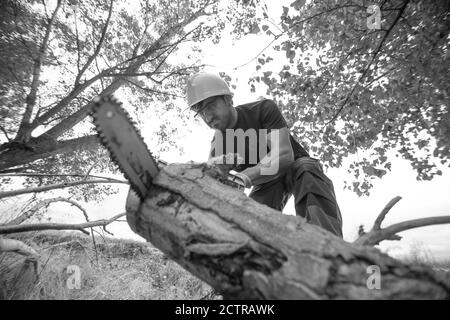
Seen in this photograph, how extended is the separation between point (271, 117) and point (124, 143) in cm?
175

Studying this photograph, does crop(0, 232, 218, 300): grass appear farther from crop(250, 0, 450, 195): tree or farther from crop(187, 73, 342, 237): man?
crop(250, 0, 450, 195): tree

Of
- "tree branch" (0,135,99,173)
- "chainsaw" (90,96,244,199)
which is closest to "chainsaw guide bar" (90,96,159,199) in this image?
"chainsaw" (90,96,244,199)

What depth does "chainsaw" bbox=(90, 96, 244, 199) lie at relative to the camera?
3.18ft

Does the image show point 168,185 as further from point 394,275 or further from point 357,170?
point 357,170

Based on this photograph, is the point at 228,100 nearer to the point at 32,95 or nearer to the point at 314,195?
the point at 314,195

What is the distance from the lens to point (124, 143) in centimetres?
105

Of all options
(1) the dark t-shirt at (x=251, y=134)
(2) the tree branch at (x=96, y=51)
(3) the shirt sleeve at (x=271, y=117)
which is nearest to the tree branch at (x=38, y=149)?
(2) the tree branch at (x=96, y=51)

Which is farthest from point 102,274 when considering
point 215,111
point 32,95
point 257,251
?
point 32,95

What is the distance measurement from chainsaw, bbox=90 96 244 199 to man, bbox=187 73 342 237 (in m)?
1.08

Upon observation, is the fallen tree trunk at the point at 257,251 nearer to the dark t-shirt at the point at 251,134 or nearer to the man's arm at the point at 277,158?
the man's arm at the point at 277,158

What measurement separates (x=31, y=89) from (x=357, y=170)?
23.0 ft

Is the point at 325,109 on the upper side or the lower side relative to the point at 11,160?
upper

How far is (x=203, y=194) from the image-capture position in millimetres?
1087
